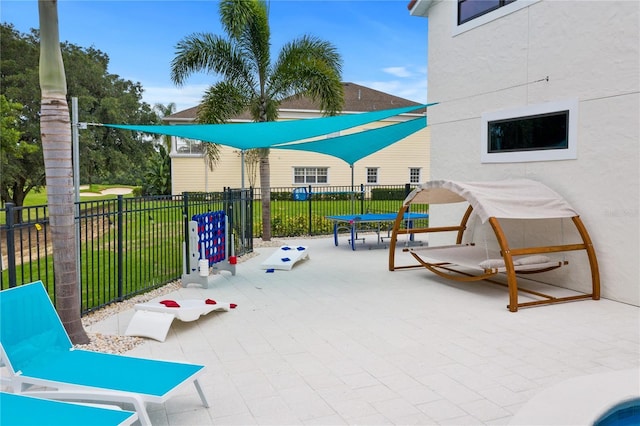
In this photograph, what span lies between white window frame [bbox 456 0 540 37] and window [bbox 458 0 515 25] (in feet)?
0.23

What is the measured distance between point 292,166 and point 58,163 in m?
23.0

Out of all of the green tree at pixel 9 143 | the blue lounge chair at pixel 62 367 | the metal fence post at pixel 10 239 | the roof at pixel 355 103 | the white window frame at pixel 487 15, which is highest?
the roof at pixel 355 103

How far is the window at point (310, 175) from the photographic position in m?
28.0

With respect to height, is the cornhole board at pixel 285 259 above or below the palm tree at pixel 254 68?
below

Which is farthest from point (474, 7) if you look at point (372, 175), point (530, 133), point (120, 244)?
point (372, 175)

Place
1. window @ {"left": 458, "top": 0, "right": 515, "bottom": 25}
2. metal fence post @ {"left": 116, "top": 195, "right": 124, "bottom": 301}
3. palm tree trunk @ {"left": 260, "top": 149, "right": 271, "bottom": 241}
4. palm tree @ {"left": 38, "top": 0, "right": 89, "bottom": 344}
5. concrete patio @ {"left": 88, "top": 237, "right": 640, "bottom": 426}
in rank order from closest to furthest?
concrete patio @ {"left": 88, "top": 237, "right": 640, "bottom": 426}, palm tree @ {"left": 38, "top": 0, "right": 89, "bottom": 344}, metal fence post @ {"left": 116, "top": 195, "right": 124, "bottom": 301}, window @ {"left": 458, "top": 0, "right": 515, "bottom": 25}, palm tree trunk @ {"left": 260, "top": 149, "right": 271, "bottom": 241}

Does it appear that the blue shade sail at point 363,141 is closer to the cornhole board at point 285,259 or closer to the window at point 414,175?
the cornhole board at point 285,259

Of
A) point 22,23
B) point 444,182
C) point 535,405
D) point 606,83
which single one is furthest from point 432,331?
point 22,23

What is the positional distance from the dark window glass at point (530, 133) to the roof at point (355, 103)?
698 inches

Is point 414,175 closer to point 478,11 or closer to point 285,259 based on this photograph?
point 478,11

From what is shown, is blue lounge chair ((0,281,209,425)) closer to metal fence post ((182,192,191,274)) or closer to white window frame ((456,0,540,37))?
metal fence post ((182,192,191,274))

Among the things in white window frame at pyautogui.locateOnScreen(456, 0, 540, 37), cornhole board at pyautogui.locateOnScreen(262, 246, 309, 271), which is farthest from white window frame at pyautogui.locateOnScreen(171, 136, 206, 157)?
white window frame at pyautogui.locateOnScreen(456, 0, 540, 37)

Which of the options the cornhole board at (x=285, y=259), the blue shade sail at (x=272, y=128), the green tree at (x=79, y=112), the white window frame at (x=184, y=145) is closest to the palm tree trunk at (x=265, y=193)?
the cornhole board at (x=285, y=259)

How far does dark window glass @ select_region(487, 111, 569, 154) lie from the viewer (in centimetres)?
773
